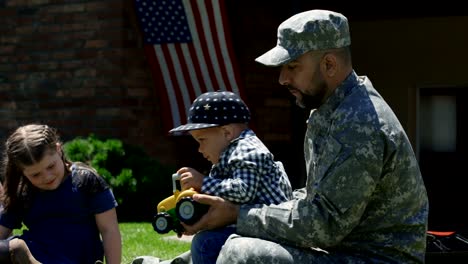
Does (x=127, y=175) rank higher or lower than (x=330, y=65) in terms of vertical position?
lower

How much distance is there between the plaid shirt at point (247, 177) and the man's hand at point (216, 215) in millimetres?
54

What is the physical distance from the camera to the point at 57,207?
4.39 metres

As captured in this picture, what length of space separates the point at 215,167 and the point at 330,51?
97 centimetres

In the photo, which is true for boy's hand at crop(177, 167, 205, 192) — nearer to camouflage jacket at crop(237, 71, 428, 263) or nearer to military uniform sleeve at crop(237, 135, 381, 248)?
camouflage jacket at crop(237, 71, 428, 263)

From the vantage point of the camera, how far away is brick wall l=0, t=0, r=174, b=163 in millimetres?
10828

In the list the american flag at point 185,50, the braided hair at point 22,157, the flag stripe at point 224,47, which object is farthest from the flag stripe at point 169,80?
the braided hair at point 22,157

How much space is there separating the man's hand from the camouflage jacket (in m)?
0.38

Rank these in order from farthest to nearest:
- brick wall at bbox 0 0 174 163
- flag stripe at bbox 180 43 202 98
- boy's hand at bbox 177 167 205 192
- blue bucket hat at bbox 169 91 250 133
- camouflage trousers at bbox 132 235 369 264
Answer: brick wall at bbox 0 0 174 163 < flag stripe at bbox 180 43 202 98 < blue bucket hat at bbox 169 91 250 133 < boy's hand at bbox 177 167 205 192 < camouflage trousers at bbox 132 235 369 264

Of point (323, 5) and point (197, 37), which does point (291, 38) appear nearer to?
point (197, 37)

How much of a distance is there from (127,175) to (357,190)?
650 centimetres

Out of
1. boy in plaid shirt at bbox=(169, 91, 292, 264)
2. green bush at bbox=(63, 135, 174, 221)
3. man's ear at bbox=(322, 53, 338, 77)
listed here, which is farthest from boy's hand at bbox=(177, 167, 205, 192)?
green bush at bbox=(63, 135, 174, 221)

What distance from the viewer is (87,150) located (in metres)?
9.65

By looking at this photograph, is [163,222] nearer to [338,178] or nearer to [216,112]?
[216,112]

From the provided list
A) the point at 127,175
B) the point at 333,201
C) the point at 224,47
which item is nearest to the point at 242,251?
the point at 333,201
